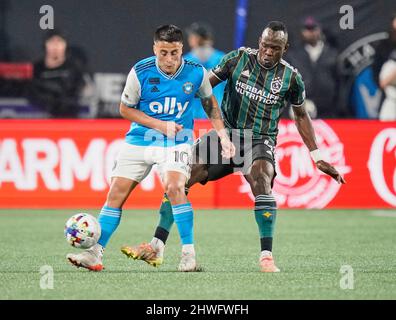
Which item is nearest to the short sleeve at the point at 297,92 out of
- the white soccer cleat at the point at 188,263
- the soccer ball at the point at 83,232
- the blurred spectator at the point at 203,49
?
the white soccer cleat at the point at 188,263

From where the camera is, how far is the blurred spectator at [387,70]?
15898mm

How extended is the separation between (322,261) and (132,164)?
6.21ft

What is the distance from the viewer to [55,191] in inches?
566

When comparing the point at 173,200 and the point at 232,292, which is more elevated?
the point at 173,200

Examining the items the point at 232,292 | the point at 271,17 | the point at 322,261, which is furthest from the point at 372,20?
the point at 232,292

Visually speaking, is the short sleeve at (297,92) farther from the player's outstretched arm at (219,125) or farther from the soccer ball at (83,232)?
the soccer ball at (83,232)

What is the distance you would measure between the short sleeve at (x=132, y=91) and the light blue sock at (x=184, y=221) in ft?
2.89

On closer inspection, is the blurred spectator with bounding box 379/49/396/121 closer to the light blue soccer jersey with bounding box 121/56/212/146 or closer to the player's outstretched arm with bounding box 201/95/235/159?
the player's outstretched arm with bounding box 201/95/235/159

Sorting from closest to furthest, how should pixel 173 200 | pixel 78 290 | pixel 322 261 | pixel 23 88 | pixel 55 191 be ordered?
pixel 78 290 < pixel 173 200 < pixel 322 261 < pixel 55 191 < pixel 23 88

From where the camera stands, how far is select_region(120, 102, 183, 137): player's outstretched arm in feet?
27.3

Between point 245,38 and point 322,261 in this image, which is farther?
point 245,38

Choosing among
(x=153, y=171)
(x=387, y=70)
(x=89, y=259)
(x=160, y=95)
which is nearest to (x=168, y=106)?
(x=160, y=95)

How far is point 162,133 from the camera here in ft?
28.0

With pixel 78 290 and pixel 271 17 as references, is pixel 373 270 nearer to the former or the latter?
pixel 78 290
